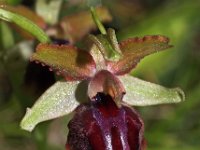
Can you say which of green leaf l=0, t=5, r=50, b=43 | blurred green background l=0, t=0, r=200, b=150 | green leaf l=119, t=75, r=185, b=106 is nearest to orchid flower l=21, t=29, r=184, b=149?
green leaf l=119, t=75, r=185, b=106

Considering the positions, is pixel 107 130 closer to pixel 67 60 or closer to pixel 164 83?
pixel 67 60

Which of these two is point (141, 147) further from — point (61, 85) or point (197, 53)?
point (197, 53)

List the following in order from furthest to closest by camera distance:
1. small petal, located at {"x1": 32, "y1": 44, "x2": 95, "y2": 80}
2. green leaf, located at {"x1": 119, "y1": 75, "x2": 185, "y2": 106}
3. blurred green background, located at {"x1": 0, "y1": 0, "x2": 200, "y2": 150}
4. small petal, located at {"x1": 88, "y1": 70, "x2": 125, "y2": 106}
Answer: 1. blurred green background, located at {"x1": 0, "y1": 0, "x2": 200, "y2": 150}
2. green leaf, located at {"x1": 119, "y1": 75, "x2": 185, "y2": 106}
3. small petal, located at {"x1": 88, "y1": 70, "x2": 125, "y2": 106}
4. small petal, located at {"x1": 32, "y1": 44, "x2": 95, "y2": 80}

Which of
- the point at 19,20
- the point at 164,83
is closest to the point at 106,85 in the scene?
the point at 19,20

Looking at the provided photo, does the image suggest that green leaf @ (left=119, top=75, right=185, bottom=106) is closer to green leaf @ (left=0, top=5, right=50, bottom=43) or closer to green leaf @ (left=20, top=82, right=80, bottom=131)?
green leaf @ (left=20, top=82, right=80, bottom=131)

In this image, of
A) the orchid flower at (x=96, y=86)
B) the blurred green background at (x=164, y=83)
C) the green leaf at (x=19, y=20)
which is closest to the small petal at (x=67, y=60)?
the orchid flower at (x=96, y=86)

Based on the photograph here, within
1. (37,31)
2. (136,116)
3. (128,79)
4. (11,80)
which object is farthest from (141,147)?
(11,80)

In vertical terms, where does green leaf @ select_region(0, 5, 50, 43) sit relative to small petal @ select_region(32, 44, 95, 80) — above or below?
above
